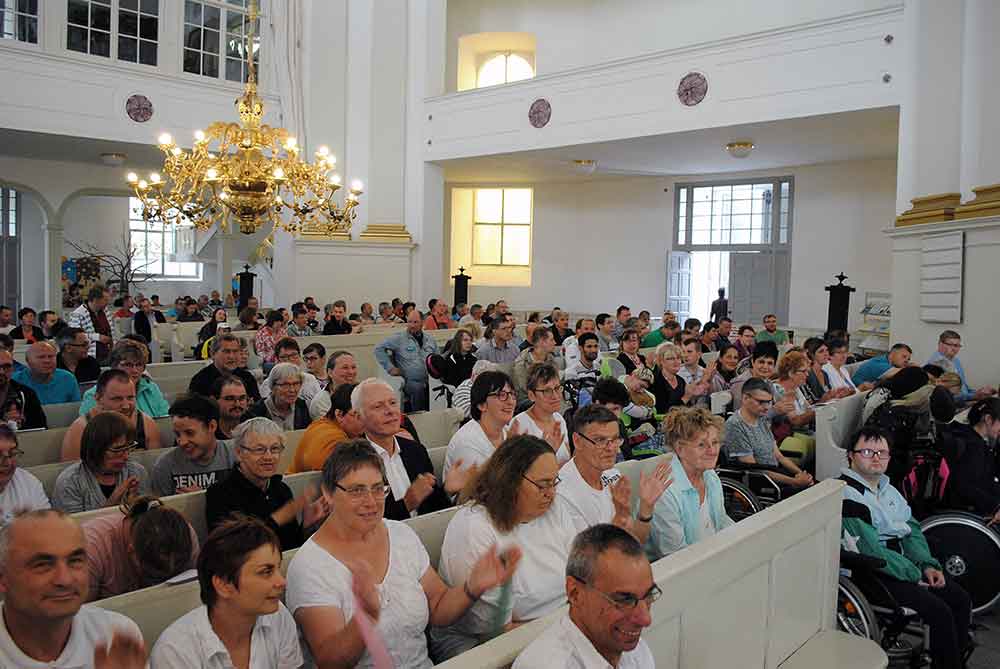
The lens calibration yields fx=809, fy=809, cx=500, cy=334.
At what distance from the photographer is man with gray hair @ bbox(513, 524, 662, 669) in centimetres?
204

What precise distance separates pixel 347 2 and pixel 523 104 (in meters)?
4.00

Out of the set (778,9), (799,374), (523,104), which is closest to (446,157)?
(523,104)

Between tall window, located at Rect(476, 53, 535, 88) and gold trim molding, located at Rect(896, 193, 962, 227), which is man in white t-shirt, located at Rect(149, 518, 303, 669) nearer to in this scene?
gold trim molding, located at Rect(896, 193, 962, 227)

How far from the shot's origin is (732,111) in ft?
36.1

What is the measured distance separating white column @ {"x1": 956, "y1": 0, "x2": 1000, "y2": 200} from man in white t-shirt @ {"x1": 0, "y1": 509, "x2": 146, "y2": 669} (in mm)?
8913

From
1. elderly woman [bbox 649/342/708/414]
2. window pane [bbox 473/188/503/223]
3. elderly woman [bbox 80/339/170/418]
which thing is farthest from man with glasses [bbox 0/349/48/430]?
window pane [bbox 473/188/503/223]

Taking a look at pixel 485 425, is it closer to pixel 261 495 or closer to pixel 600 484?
pixel 600 484

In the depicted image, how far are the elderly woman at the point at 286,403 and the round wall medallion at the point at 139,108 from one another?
10020mm

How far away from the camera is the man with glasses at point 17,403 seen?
4629 millimetres

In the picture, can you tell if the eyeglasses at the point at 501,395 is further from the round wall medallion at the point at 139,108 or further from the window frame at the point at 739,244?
the window frame at the point at 739,244

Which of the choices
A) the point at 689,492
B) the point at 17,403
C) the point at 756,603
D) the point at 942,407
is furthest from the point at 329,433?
the point at 942,407

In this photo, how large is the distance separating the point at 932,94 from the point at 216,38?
11.5m

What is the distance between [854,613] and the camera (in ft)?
12.2

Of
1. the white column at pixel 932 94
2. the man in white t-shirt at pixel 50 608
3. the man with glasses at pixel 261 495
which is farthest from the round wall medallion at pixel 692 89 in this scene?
the man in white t-shirt at pixel 50 608
